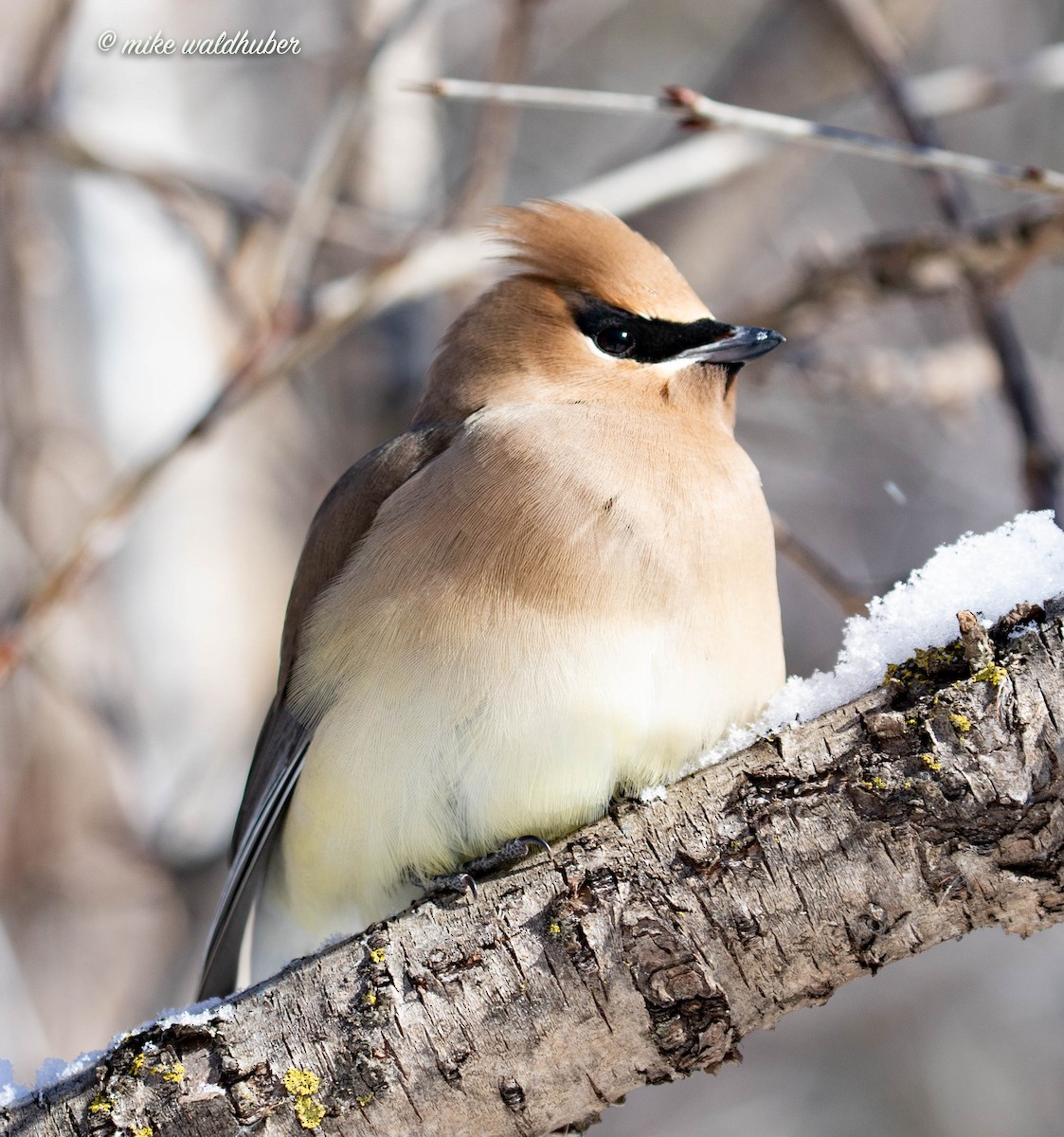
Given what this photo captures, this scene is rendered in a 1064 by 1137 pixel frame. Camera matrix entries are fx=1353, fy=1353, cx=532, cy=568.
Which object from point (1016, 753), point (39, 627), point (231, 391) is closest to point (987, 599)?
→ point (1016, 753)

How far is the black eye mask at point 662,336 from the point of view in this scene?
3.23 m

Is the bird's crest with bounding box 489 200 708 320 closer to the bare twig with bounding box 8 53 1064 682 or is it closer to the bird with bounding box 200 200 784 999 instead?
the bird with bounding box 200 200 784 999

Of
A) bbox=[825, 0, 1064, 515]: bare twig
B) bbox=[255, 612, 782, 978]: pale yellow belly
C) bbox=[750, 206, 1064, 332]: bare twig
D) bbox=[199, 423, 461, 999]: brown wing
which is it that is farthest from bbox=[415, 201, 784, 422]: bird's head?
bbox=[750, 206, 1064, 332]: bare twig

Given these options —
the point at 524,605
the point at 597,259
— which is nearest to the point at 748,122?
the point at 597,259

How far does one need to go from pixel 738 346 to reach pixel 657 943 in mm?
1570

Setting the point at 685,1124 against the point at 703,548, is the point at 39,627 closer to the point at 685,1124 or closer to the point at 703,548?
the point at 703,548

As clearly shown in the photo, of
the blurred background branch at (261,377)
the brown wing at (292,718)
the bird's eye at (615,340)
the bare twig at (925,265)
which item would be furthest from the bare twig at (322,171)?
the bare twig at (925,265)

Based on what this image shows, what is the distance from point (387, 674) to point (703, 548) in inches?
29.1

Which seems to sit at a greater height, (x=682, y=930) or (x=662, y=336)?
(x=662, y=336)

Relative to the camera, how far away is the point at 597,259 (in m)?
3.45

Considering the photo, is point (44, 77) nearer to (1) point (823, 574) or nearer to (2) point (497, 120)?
(2) point (497, 120)

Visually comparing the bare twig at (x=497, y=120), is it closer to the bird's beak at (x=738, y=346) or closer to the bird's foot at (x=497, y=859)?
the bird's beak at (x=738, y=346)

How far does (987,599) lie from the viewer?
7.34 ft

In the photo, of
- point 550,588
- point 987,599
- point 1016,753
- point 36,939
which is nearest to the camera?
point 1016,753
